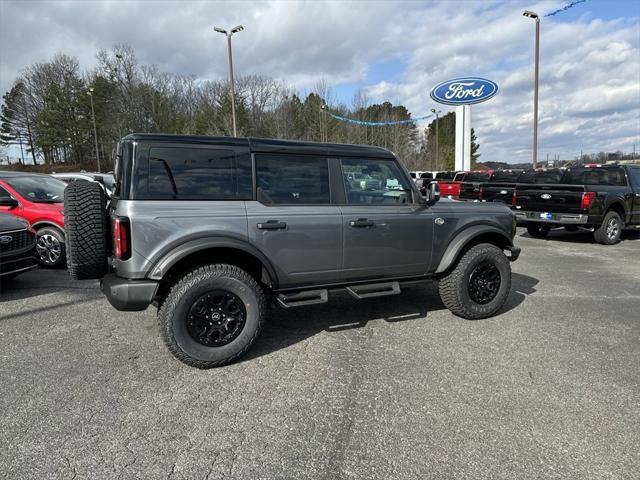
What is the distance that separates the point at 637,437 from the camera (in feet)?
9.09

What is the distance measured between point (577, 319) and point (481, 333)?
4.47ft

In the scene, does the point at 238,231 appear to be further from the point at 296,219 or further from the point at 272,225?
the point at 296,219

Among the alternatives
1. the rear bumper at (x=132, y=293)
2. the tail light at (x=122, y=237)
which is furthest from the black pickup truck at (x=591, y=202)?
the tail light at (x=122, y=237)

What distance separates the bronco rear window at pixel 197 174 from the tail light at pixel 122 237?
347 millimetres

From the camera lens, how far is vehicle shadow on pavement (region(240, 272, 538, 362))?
4465 mm

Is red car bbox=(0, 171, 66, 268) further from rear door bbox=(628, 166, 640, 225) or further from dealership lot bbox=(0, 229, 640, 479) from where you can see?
rear door bbox=(628, 166, 640, 225)

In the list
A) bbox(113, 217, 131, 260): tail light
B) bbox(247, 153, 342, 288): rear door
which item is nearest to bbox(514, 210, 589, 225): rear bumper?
bbox(247, 153, 342, 288): rear door

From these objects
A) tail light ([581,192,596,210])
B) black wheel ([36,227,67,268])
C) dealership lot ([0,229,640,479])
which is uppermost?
tail light ([581,192,596,210])

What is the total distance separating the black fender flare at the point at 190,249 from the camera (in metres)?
3.56

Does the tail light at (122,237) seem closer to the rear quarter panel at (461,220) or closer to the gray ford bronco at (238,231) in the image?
the gray ford bronco at (238,231)

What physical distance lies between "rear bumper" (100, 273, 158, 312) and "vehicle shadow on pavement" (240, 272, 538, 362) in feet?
3.37

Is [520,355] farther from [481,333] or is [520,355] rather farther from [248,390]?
[248,390]

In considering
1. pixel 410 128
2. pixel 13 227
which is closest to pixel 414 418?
pixel 13 227

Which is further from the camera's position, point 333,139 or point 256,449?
point 333,139
